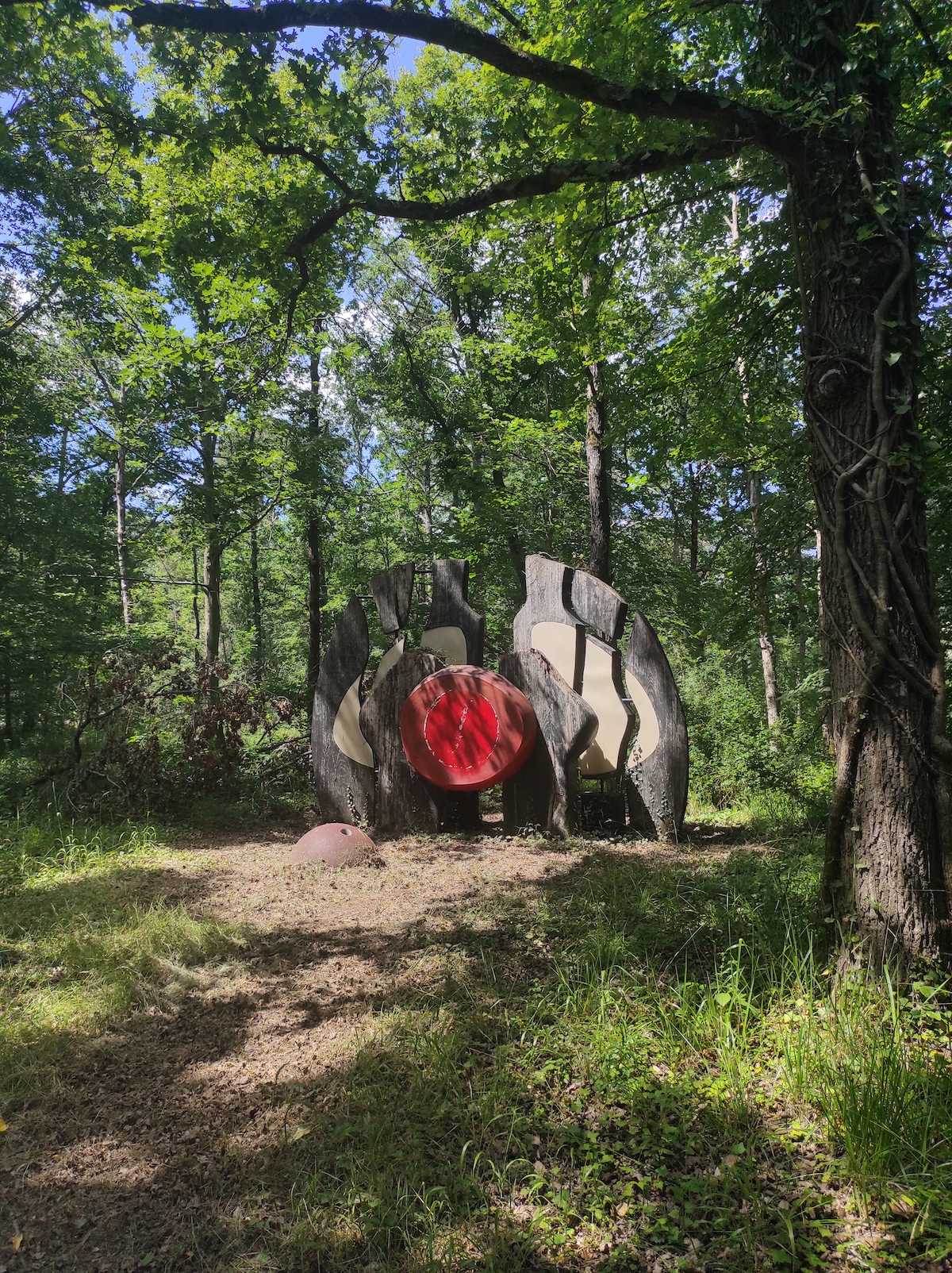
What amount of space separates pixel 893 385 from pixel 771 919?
7.73 feet

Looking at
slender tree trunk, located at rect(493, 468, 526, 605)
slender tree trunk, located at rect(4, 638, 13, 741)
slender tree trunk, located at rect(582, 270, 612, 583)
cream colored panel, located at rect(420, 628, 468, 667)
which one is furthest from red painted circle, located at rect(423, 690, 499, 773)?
slender tree trunk, located at rect(493, 468, 526, 605)

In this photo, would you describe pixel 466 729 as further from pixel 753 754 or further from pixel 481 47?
pixel 481 47

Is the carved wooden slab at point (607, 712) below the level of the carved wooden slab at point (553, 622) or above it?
below

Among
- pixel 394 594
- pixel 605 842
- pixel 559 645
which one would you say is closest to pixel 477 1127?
pixel 605 842

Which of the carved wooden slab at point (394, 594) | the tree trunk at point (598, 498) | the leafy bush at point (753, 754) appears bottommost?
the leafy bush at point (753, 754)

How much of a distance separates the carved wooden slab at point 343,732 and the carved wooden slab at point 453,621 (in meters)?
0.71

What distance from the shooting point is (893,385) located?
8.72ft

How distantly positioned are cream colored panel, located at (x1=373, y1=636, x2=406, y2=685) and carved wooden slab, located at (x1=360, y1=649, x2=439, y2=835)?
3cm

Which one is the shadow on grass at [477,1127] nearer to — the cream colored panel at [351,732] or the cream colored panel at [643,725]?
the cream colored panel at [643,725]

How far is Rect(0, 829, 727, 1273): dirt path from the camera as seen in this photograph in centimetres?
199

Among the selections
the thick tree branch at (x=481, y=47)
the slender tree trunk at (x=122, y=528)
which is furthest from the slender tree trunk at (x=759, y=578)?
the slender tree trunk at (x=122, y=528)

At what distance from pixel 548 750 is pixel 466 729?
2.30ft

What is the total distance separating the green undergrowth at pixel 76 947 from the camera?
2963 millimetres

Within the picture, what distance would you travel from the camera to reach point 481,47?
260 cm
